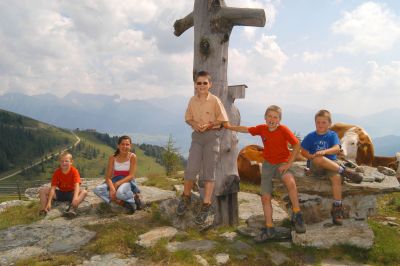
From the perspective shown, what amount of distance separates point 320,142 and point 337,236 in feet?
6.61

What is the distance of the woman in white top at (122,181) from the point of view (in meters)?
8.91

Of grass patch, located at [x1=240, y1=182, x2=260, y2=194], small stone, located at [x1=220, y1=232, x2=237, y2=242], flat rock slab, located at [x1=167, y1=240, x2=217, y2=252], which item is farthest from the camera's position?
grass patch, located at [x1=240, y1=182, x2=260, y2=194]

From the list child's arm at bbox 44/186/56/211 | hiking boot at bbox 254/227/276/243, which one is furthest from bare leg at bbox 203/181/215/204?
child's arm at bbox 44/186/56/211

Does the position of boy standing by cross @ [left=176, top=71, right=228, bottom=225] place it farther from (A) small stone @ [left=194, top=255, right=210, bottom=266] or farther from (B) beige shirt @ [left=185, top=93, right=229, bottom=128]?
(A) small stone @ [left=194, top=255, right=210, bottom=266]

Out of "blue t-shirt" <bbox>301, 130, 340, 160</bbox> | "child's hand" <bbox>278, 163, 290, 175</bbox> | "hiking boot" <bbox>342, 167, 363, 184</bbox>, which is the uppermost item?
"blue t-shirt" <bbox>301, 130, 340, 160</bbox>

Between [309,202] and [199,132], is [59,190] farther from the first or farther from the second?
[309,202]

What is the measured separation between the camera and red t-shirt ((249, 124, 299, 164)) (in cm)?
709

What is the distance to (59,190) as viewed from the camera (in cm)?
945

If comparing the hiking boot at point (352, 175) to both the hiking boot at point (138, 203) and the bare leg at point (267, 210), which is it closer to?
the bare leg at point (267, 210)

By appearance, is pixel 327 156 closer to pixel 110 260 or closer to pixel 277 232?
pixel 277 232

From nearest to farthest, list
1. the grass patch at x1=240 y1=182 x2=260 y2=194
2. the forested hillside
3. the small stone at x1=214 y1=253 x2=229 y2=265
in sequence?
the small stone at x1=214 y1=253 x2=229 y2=265 < the grass patch at x1=240 y1=182 x2=260 y2=194 < the forested hillside

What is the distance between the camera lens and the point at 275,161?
7.21 metres

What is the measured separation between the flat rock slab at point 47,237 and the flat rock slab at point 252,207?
4388mm

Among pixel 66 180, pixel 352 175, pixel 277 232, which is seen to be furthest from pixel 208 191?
pixel 66 180
